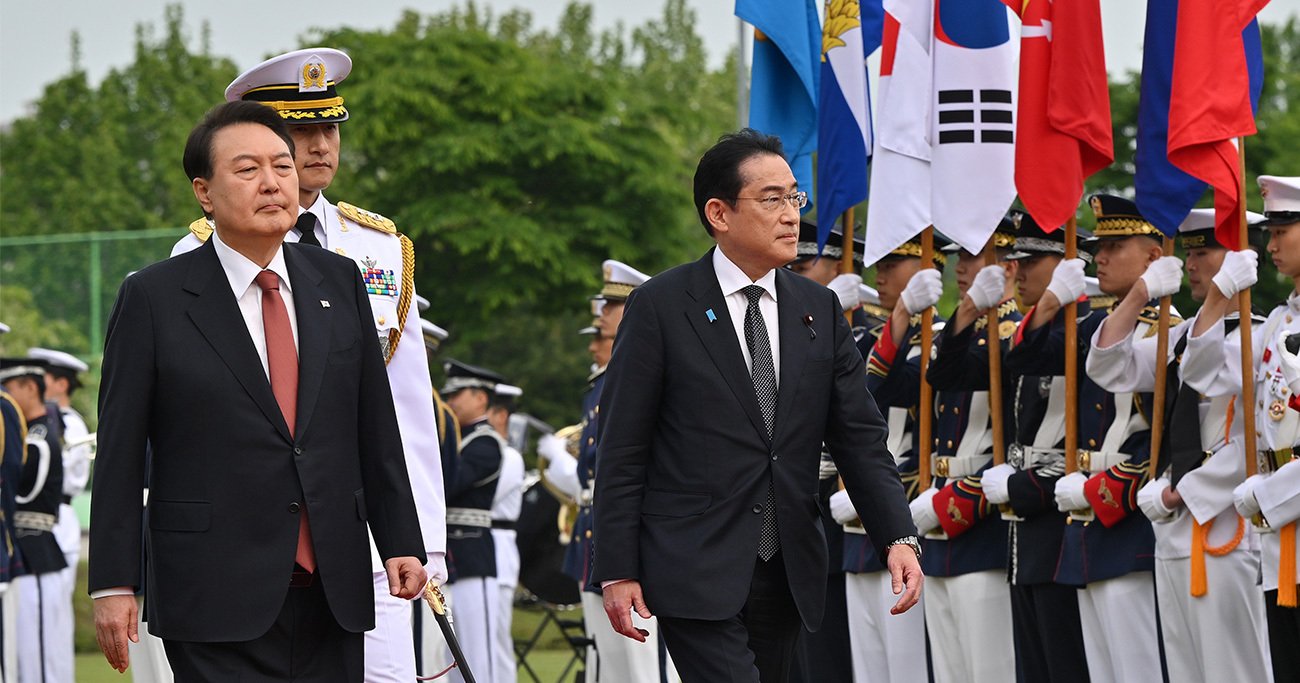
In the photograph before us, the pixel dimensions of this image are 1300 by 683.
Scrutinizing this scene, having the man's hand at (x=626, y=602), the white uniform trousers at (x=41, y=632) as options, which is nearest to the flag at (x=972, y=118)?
the man's hand at (x=626, y=602)

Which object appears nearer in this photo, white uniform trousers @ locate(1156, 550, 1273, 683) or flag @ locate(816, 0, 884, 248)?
white uniform trousers @ locate(1156, 550, 1273, 683)

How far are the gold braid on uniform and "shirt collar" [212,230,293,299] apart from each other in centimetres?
97

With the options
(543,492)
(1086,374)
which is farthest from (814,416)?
(543,492)

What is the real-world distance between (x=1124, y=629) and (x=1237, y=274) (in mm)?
1674

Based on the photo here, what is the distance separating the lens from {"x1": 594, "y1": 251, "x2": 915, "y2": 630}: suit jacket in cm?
570

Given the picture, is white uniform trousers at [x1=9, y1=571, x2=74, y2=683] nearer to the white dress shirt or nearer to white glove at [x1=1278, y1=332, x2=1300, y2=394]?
the white dress shirt

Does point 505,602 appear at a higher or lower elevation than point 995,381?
lower

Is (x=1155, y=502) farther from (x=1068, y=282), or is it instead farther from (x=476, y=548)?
(x=476, y=548)

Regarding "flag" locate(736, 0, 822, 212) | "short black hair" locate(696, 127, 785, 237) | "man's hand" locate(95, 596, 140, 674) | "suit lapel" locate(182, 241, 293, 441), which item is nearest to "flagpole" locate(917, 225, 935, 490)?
"flag" locate(736, 0, 822, 212)

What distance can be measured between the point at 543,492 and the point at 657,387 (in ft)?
38.8

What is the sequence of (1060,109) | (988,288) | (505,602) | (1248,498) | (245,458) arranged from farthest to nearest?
(505,602)
(988,288)
(1060,109)
(1248,498)
(245,458)

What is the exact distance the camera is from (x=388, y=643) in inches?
225

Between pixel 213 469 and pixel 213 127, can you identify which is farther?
pixel 213 127

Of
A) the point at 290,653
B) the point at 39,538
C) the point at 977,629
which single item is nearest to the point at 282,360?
the point at 290,653
